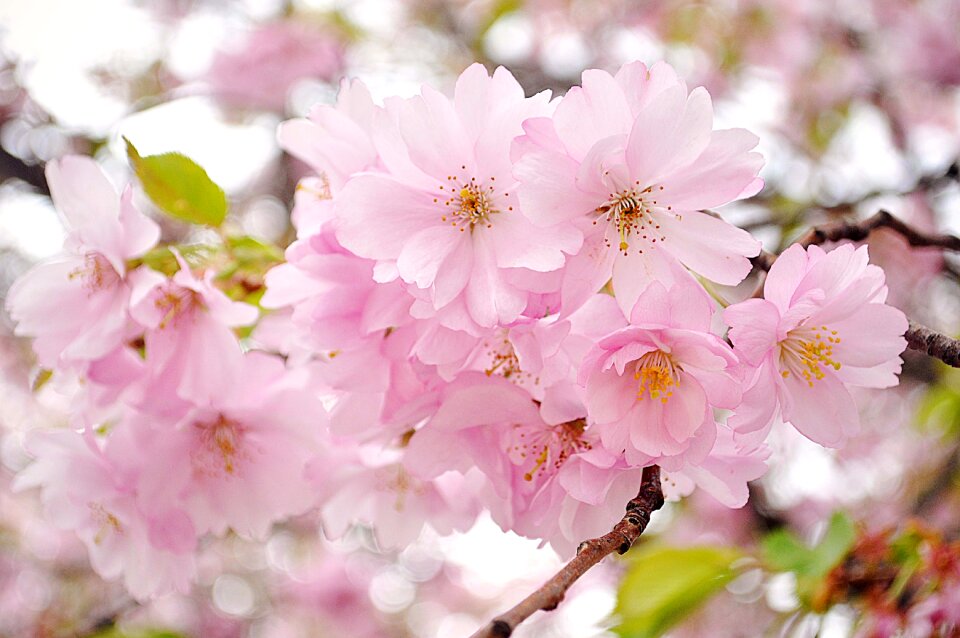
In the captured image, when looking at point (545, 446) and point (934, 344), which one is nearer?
point (934, 344)

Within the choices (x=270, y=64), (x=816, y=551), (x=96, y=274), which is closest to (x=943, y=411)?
(x=816, y=551)

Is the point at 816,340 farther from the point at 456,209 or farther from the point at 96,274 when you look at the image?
the point at 96,274

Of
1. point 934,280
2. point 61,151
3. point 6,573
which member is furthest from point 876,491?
point 6,573

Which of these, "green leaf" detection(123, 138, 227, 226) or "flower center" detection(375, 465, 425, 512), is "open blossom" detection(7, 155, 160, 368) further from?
"flower center" detection(375, 465, 425, 512)

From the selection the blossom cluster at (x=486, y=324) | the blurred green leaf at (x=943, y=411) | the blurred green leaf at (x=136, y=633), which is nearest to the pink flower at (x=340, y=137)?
the blossom cluster at (x=486, y=324)

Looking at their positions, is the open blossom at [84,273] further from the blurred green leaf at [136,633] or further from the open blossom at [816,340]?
the blurred green leaf at [136,633]
